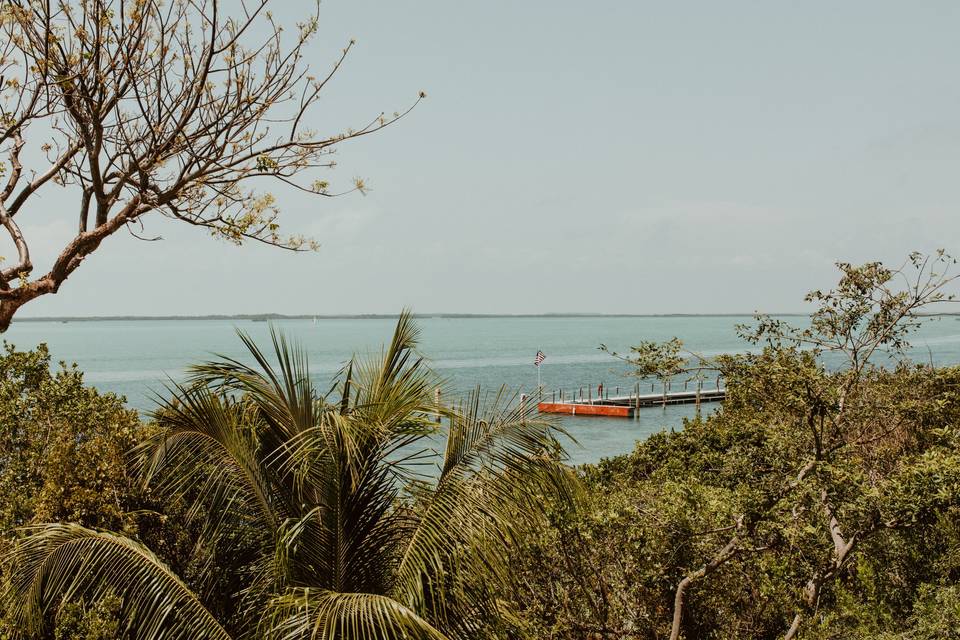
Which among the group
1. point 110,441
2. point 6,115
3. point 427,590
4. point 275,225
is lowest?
point 427,590

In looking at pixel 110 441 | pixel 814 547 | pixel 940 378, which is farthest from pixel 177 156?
pixel 940 378

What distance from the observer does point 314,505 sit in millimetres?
5609

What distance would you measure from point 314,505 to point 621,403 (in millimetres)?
56597

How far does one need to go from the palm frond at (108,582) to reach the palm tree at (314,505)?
10mm

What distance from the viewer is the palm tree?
531 centimetres

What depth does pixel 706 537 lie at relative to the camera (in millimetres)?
7055

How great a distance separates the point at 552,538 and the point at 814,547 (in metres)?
2.49

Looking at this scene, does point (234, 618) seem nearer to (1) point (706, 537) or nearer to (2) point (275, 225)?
(2) point (275, 225)

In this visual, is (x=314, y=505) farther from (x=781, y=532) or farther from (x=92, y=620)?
(x=781, y=532)

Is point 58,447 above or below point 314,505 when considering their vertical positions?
above

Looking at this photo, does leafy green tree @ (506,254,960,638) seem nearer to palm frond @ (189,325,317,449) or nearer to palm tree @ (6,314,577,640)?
palm tree @ (6,314,577,640)

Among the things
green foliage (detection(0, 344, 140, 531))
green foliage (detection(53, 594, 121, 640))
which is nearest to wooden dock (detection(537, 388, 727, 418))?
green foliage (detection(0, 344, 140, 531))

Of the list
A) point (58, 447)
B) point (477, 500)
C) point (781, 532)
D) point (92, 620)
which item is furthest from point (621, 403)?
point (92, 620)

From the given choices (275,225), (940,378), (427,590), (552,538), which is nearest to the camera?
(427,590)
